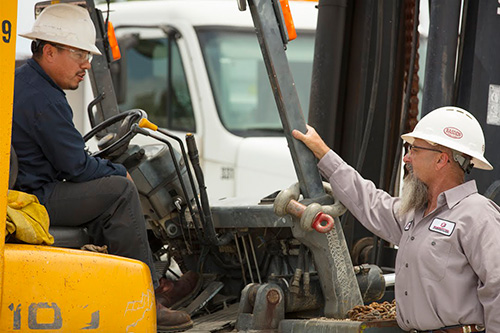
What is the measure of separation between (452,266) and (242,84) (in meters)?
6.04

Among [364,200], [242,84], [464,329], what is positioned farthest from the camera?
[242,84]

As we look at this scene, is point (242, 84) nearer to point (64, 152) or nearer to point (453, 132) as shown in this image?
point (64, 152)

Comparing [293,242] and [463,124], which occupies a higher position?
[463,124]

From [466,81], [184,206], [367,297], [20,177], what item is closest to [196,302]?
[184,206]

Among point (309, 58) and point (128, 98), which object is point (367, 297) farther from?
point (128, 98)

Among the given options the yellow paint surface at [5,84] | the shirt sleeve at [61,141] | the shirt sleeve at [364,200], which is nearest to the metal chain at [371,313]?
the shirt sleeve at [364,200]

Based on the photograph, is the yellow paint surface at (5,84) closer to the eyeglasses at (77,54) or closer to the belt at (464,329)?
the eyeglasses at (77,54)

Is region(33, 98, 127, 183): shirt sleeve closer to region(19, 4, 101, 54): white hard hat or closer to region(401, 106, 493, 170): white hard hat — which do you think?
region(19, 4, 101, 54): white hard hat

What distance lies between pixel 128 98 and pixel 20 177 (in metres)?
6.27

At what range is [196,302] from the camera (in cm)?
493

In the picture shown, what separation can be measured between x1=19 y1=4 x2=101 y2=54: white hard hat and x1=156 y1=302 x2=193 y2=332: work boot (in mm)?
1271

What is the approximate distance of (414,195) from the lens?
3.93 m

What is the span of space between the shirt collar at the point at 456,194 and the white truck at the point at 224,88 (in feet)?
17.6

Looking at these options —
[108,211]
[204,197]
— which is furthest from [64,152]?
[204,197]
